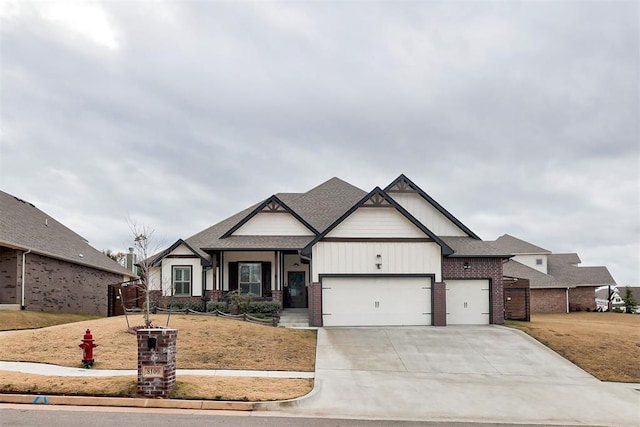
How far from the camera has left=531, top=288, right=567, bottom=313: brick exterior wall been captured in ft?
135

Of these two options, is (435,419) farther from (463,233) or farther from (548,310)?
(548,310)

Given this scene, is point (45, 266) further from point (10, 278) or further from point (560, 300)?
point (560, 300)

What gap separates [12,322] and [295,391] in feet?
49.7

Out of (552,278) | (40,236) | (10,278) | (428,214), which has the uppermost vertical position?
(428,214)

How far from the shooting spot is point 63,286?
29.9 m

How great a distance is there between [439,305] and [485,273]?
115 inches

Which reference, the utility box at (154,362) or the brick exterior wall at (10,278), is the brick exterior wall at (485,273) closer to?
the utility box at (154,362)

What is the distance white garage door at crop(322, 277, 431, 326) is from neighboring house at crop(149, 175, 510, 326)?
43 mm

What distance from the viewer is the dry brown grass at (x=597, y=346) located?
17312 millimetres

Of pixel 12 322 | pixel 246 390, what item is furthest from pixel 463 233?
pixel 12 322

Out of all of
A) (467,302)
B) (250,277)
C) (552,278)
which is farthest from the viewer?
(552,278)

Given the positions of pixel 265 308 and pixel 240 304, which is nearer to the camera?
pixel 240 304

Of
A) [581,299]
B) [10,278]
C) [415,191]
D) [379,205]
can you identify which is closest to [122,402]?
[379,205]

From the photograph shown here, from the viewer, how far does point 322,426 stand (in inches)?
415
